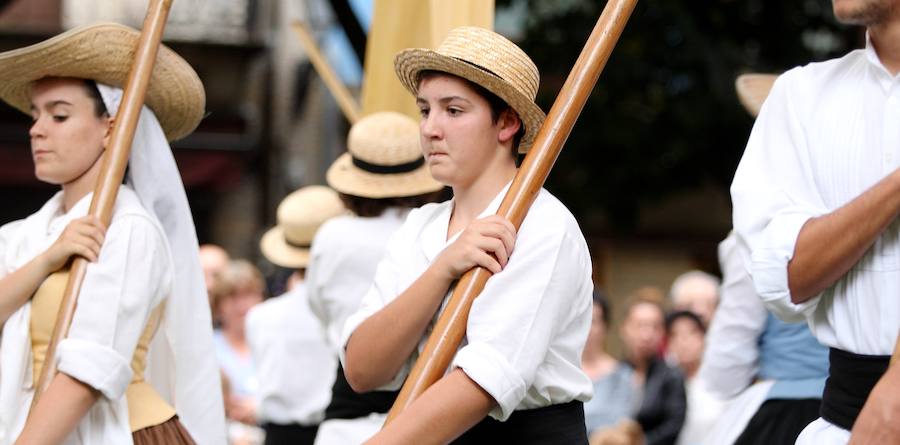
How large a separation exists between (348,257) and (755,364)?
4.43 feet

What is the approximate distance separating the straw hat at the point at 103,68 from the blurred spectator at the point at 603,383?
394cm

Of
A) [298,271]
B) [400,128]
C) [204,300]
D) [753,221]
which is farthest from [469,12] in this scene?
[298,271]

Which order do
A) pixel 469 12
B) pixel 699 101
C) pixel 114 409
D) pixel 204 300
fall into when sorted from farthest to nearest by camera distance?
pixel 699 101, pixel 469 12, pixel 204 300, pixel 114 409

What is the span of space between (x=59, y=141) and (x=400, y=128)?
147cm

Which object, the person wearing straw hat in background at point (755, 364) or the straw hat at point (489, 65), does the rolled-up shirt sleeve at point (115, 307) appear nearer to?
the straw hat at point (489, 65)

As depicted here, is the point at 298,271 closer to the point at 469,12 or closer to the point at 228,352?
the point at 228,352

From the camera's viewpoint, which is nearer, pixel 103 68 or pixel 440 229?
pixel 440 229

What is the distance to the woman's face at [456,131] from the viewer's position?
133 inches

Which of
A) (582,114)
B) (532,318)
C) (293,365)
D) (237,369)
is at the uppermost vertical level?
(582,114)

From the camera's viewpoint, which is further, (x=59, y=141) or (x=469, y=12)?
(x=469, y=12)

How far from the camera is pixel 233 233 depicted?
1866cm

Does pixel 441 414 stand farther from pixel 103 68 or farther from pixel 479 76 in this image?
pixel 103 68

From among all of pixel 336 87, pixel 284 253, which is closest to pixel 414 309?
pixel 336 87

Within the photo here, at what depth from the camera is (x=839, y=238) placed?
9.69 feet
